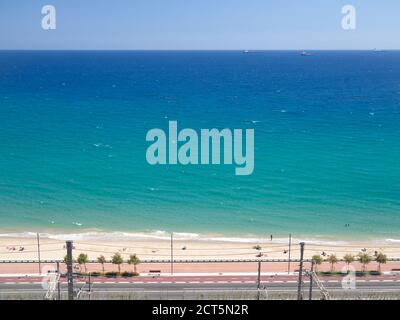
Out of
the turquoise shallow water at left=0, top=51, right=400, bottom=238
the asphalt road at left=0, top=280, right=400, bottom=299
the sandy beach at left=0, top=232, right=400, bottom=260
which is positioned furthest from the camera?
the turquoise shallow water at left=0, top=51, right=400, bottom=238

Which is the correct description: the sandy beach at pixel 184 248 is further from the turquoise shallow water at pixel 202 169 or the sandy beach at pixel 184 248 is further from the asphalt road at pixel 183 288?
the asphalt road at pixel 183 288

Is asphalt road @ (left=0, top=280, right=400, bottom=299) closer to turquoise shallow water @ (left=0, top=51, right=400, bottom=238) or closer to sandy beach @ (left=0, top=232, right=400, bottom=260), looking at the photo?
sandy beach @ (left=0, top=232, right=400, bottom=260)

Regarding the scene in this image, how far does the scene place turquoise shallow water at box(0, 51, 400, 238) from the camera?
41.5m

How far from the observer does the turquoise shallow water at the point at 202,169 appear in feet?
136

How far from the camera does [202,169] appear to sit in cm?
5425

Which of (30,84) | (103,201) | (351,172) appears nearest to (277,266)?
(103,201)

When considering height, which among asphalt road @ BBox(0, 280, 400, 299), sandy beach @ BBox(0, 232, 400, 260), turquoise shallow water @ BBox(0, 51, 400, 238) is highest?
turquoise shallow water @ BBox(0, 51, 400, 238)

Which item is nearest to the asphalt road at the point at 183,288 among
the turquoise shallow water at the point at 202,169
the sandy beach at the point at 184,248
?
the sandy beach at the point at 184,248

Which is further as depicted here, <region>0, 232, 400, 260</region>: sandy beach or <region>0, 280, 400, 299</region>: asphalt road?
<region>0, 232, 400, 260</region>: sandy beach

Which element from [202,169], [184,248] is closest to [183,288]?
[184,248]

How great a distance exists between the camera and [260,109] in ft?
302

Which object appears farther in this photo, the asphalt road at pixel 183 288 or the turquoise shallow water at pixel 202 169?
the turquoise shallow water at pixel 202 169

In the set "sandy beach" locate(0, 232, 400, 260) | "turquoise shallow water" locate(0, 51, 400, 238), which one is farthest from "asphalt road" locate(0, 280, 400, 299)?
"turquoise shallow water" locate(0, 51, 400, 238)
